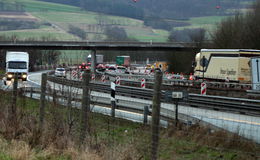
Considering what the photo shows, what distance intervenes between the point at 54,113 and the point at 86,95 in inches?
78.1

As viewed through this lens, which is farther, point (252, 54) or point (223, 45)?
point (223, 45)

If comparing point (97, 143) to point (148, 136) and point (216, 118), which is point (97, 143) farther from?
point (216, 118)

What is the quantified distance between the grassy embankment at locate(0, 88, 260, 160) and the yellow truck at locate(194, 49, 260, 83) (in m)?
25.2

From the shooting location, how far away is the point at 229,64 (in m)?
41.5

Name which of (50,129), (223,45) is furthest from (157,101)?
(223,45)

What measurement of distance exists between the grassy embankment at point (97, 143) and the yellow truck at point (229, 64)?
25.2 meters

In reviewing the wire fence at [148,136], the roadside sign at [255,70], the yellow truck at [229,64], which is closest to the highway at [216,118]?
the wire fence at [148,136]

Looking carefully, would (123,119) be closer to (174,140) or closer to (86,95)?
(174,140)

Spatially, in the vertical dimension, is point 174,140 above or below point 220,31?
below

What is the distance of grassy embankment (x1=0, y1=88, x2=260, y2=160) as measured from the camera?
912cm

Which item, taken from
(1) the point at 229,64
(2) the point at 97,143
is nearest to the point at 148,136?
(2) the point at 97,143

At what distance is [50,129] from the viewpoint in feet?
35.2

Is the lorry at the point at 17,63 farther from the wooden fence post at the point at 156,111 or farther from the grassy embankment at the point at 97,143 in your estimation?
the wooden fence post at the point at 156,111

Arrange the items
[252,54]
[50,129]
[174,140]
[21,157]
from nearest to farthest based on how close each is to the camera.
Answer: [21,157], [50,129], [174,140], [252,54]
